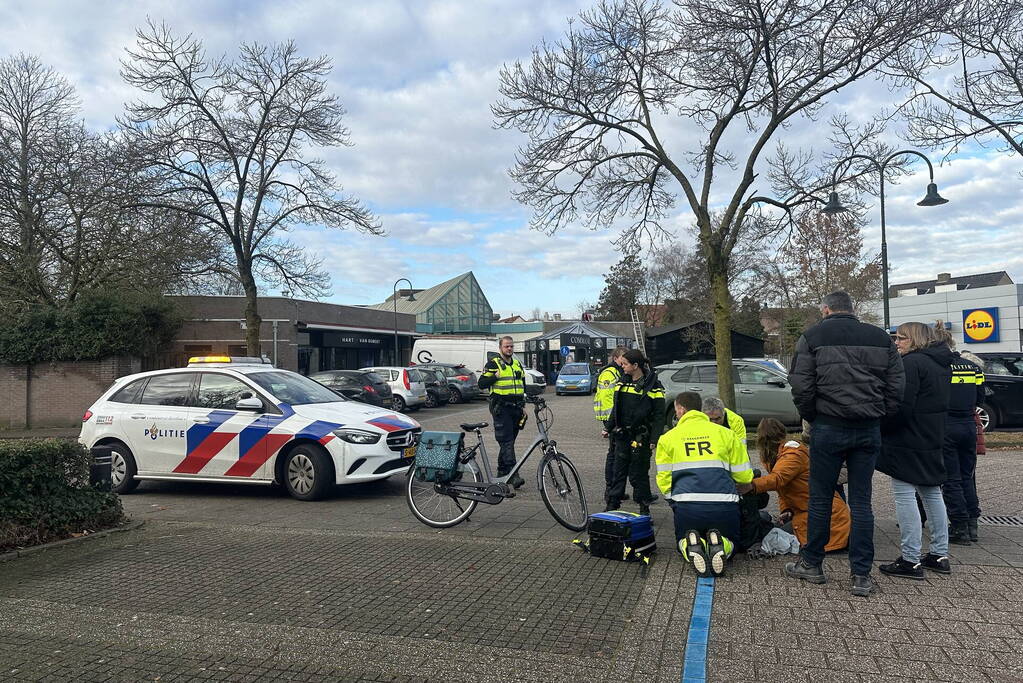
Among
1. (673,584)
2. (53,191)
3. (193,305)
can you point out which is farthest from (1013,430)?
(193,305)

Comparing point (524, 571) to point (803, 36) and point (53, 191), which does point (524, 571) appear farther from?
point (53, 191)

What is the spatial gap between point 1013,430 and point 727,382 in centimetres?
632

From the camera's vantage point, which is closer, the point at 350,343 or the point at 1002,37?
the point at 1002,37

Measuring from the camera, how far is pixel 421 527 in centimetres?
725

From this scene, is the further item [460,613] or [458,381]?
[458,381]

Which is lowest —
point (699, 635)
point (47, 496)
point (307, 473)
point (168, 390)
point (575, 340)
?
point (699, 635)

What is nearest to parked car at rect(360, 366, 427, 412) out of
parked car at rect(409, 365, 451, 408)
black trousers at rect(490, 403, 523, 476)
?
parked car at rect(409, 365, 451, 408)

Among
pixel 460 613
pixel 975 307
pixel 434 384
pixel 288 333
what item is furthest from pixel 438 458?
pixel 975 307

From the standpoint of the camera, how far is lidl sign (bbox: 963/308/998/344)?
43000 mm

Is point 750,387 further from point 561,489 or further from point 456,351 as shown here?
point 456,351

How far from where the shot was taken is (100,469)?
7.38 meters

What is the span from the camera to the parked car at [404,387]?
25.7 m

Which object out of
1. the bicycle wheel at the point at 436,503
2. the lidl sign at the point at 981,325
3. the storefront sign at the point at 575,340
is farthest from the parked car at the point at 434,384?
the lidl sign at the point at 981,325

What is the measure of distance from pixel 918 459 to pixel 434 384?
23.6 metres
